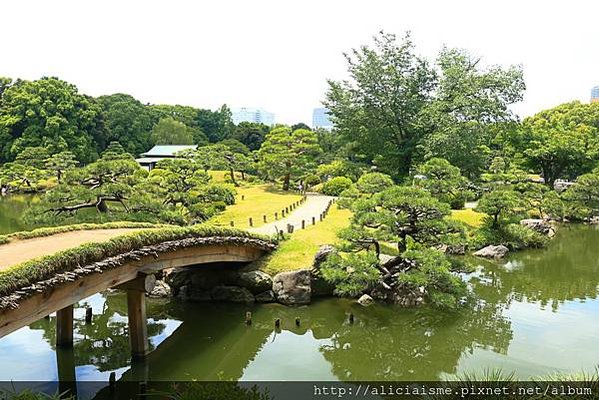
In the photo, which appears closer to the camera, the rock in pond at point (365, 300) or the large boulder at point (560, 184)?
the rock in pond at point (365, 300)

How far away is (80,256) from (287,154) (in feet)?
97.1

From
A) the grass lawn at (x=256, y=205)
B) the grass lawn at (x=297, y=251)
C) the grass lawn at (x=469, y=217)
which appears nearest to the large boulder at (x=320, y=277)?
the grass lawn at (x=297, y=251)

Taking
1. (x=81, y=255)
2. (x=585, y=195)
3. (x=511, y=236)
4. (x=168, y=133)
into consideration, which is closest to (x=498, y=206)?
(x=511, y=236)

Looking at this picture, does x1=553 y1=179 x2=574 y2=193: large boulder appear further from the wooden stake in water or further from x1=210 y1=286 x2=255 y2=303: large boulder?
the wooden stake in water

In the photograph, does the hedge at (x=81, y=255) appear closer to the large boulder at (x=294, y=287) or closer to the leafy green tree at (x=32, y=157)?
the large boulder at (x=294, y=287)

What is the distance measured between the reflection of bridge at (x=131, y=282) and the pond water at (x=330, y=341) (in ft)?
2.81

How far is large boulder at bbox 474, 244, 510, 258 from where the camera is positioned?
77.5ft

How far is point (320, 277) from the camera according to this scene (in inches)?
672

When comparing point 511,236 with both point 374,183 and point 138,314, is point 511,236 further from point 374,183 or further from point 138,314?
point 138,314

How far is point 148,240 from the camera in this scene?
12836 mm

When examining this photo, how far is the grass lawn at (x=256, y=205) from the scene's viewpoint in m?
27.7

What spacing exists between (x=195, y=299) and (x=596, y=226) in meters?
28.2

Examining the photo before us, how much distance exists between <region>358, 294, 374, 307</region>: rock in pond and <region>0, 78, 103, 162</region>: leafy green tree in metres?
48.1

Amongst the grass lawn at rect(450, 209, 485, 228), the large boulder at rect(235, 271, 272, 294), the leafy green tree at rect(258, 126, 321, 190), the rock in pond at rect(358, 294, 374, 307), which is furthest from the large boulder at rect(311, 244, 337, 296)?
the leafy green tree at rect(258, 126, 321, 190)
